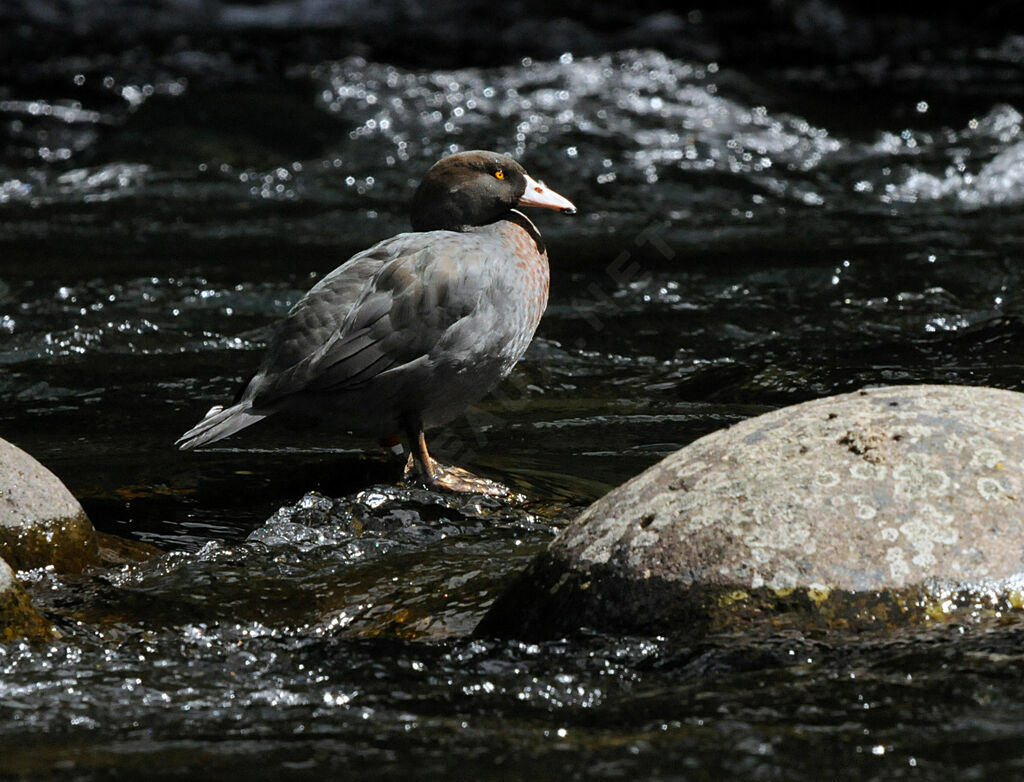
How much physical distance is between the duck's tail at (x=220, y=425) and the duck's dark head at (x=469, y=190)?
1175 millimetres

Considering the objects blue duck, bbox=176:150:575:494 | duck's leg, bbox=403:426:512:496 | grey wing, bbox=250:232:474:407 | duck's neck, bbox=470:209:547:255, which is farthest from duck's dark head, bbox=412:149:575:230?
duck's leg, bbox=403:426:512:496

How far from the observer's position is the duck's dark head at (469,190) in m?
5.84

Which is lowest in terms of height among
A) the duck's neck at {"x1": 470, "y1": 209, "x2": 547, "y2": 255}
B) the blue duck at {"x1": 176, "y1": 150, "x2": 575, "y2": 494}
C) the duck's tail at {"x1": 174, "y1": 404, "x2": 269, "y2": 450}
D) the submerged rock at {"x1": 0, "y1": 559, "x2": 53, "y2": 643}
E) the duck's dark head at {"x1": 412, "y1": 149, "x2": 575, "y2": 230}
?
the submerged rock at {"x1": 0, "y1": 559, "x2": 53, "y2": 643}

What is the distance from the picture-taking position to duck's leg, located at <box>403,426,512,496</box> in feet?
17.0

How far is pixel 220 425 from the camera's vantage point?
5.17 m

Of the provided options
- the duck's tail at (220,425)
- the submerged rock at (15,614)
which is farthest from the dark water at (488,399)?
the duck's tail at (220,425)

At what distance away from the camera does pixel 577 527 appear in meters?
3.84

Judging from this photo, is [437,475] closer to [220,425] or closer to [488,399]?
[220,425]

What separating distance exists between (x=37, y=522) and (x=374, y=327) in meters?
1.39

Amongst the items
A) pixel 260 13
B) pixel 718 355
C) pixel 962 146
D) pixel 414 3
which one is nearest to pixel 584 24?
pixel 414 3

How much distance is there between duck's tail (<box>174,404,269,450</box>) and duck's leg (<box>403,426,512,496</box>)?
58 cm

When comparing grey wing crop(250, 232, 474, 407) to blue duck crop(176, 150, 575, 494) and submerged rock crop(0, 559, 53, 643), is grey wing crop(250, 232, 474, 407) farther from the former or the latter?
submerged rock crop(0, 559, 53, 643)

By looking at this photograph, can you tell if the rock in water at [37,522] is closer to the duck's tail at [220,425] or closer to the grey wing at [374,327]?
the duck's tail at [220,425]

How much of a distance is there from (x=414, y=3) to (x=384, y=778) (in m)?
14.0
